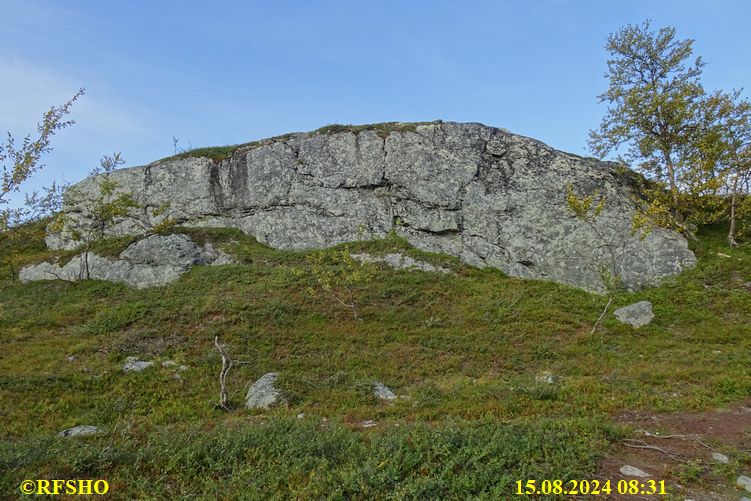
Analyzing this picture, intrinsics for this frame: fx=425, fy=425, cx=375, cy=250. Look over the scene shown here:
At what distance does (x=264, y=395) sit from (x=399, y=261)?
50.0 feet

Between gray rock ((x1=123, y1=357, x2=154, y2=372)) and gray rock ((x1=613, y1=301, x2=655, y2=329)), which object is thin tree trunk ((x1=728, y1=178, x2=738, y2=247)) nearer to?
gray rock ((x1=613, y1=301, x2=655, y2=329))

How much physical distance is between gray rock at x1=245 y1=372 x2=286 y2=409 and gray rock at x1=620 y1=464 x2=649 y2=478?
832 centimetres

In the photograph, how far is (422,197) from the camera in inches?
1173

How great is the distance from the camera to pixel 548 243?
2664cm

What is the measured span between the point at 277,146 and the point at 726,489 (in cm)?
3187

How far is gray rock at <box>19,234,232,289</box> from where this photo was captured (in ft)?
83.1

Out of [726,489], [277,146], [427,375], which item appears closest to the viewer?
[726,489]

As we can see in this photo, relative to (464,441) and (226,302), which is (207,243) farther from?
(464,441)

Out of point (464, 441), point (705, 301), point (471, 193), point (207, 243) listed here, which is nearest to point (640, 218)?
point (705, 301)

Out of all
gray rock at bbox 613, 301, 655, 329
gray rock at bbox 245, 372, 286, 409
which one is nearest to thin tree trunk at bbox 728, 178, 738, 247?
gray rock at bbox 613, 301, 655, 329

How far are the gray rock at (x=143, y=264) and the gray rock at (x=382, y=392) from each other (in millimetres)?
16867

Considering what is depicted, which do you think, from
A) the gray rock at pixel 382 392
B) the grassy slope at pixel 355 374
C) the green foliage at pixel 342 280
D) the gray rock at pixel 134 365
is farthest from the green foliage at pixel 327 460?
the green foliage at pixel 342 280

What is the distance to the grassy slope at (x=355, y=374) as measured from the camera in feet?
23.2

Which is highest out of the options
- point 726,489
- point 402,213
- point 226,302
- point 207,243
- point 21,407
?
point 402,213
